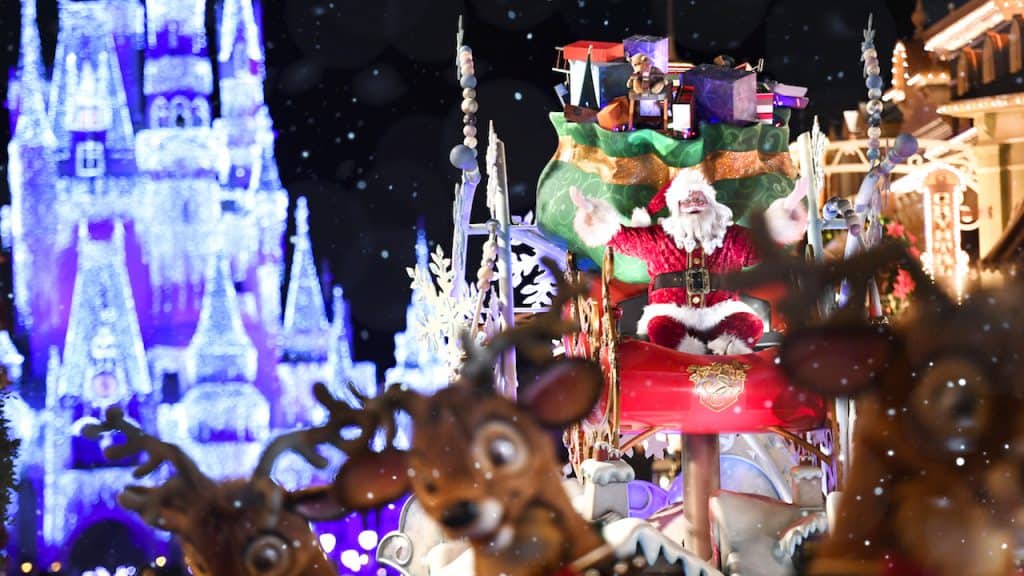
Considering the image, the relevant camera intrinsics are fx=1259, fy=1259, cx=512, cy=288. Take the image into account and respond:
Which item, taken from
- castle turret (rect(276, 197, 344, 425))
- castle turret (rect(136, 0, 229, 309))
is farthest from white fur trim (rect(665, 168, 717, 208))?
castle turret (rect(136, 0, 229, 309))

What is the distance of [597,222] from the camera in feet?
17.5

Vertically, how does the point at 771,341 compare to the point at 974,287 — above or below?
below

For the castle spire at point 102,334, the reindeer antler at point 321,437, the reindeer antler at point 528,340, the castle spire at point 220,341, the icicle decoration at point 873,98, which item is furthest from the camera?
the castle spire at point 220,341

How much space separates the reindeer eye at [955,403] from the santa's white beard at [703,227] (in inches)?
123

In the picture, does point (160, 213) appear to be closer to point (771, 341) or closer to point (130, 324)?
point (130, 324)

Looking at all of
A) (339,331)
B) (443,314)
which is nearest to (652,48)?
(443,314)

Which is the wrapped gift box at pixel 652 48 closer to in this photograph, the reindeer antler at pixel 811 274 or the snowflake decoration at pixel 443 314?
the snowflake decoration at pixel 443 314

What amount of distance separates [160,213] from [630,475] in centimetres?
1860

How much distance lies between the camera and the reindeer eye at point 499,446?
2182mm

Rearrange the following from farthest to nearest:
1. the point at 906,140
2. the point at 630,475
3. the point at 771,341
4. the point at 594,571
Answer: the point at 771,341
the point at 906,140
the point at 630,475
the point at 594,571

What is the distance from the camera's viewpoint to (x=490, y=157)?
5.35 m

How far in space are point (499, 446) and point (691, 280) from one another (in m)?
Result: 2.95

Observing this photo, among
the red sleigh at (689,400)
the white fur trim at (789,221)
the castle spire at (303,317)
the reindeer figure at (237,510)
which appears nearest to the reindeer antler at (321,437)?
the reindeer figure at (237,510)

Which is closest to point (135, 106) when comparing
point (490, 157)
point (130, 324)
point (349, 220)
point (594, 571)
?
point (130, 324)
